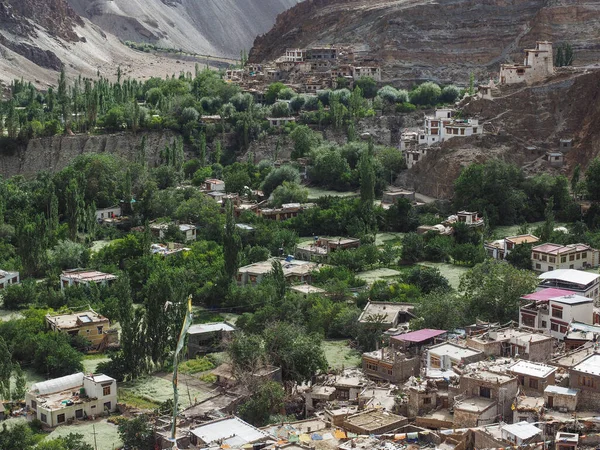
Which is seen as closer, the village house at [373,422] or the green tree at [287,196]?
the village house at [373,422]

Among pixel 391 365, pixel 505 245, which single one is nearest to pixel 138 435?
pixel 391 365

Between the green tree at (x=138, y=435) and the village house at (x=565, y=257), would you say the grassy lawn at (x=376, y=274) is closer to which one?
the village house at (x=565, y=257)

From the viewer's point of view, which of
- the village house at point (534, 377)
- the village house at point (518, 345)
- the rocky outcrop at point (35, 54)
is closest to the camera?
the village house at point (534, 377)

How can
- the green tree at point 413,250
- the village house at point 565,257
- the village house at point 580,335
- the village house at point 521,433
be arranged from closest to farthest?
the village house at point 521,433
the village house at point 580,335
the village house at point 565,257
the green tree at point 413,250

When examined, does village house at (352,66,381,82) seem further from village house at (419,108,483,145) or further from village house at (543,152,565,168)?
village house at (543,152,565,168)

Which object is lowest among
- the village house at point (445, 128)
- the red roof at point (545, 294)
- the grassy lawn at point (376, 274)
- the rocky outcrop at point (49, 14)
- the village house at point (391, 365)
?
the village house at point (391, 365)

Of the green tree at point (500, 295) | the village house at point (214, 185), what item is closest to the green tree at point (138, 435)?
the green tree at point (500, 295)

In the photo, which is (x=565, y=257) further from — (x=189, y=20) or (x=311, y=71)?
(x=189, y=20)
